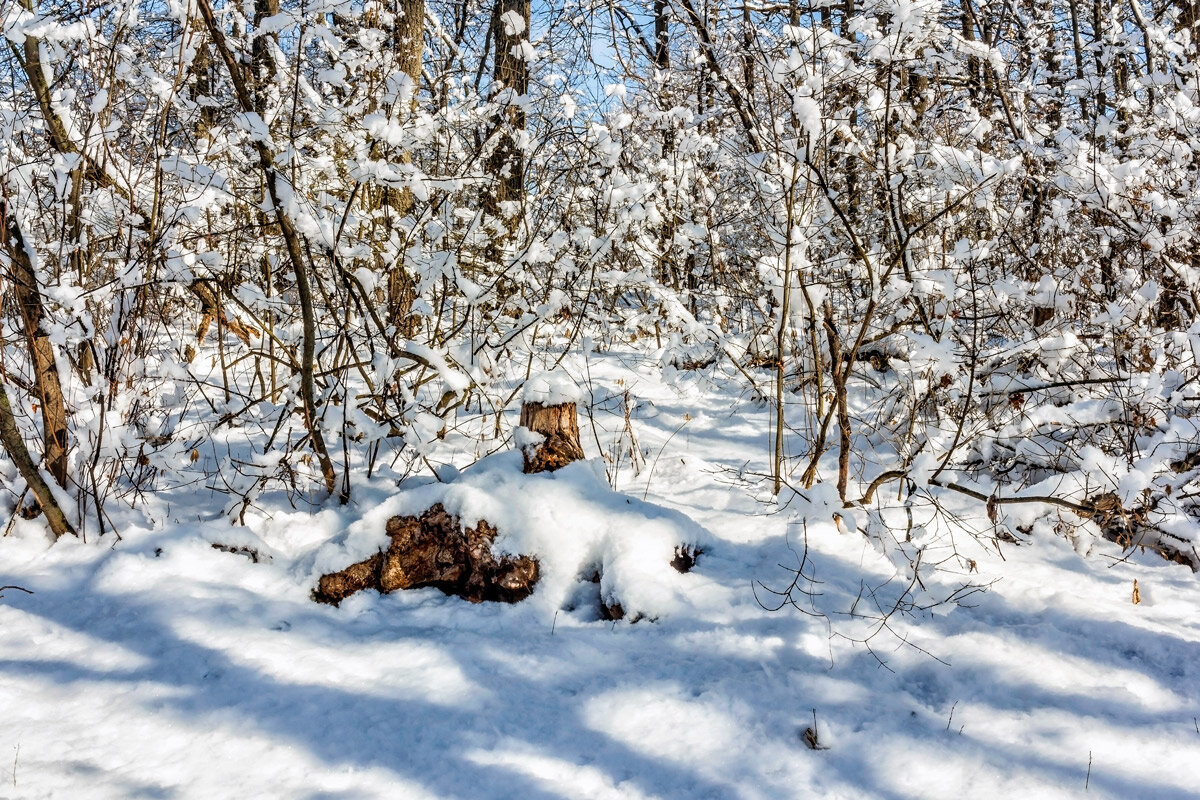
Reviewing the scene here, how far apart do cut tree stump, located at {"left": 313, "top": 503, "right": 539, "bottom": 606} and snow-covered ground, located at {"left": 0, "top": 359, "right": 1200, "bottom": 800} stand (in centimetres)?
7

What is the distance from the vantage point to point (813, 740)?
1773mm

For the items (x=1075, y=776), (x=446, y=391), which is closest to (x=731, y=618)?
(x=1075, y=776)

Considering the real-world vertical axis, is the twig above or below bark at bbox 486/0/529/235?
below

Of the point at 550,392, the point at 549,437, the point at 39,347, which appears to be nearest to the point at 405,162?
the point at 550,392

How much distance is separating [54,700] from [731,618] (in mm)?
1960

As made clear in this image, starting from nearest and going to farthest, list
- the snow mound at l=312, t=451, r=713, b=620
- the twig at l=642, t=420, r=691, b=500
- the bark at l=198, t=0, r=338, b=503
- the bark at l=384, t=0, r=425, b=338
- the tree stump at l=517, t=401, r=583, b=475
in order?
the bark at l=198, t=0, r=338, b=503, the snow mound at l=312, t=451, r=713, b=620, the tree stump at l=517, t=401, r=583, b=475, the bark at l=384, t=0, r=425, b=338, the twig at l=642, t=420, r=691, b=500

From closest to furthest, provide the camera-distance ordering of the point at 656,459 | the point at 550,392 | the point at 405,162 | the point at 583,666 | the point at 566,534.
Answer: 1. the point at 583,666
2. the point at 566,534
3. the point at 550,392
4. the point at 405,162
5. the point at 656,459

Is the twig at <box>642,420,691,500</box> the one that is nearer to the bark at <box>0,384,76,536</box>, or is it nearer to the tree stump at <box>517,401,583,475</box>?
the tree stump at <box>517,401,583,475</box>

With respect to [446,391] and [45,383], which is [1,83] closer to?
[45,383]

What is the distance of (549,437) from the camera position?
2.95 metres

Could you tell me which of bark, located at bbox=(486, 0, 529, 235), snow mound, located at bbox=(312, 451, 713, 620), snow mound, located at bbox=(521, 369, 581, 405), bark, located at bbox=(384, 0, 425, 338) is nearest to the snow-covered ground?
snow mound, located at bbox=(312, 451, 713, 620)

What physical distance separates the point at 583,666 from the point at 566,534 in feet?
1.96

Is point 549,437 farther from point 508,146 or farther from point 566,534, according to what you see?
point 508,146

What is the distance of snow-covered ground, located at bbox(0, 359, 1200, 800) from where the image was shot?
5.37ft
